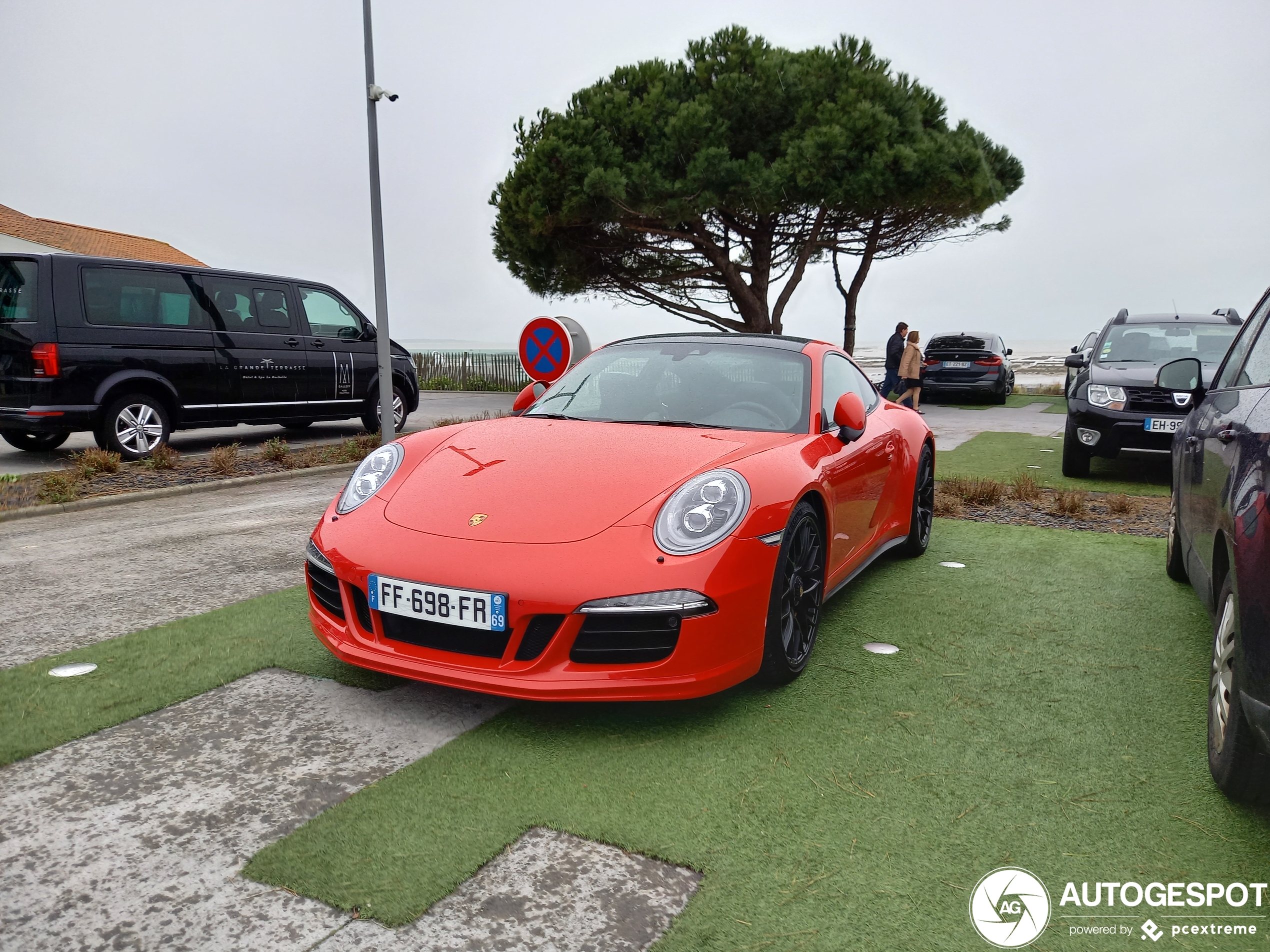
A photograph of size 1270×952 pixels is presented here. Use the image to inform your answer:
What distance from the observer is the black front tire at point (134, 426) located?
9344 millimetres

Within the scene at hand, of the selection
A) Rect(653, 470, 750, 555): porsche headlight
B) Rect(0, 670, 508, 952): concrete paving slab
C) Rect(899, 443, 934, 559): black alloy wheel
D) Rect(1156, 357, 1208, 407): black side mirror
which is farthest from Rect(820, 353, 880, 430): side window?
Rect(0, 670, 508, 952): concrete paving slab

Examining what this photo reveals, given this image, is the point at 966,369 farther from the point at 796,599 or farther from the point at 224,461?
the point at 796,599

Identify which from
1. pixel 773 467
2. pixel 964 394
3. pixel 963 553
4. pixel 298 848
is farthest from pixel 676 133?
pixel 298 848

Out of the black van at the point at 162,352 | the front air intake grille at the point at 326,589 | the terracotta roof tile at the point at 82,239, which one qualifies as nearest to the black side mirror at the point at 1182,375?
the front air intake grille at the point at 326,589

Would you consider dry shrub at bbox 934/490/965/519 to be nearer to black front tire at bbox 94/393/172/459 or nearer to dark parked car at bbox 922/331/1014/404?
black front tire at bbox 94/393/172/459

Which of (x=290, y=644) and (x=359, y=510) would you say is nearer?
(x=359, y=510)

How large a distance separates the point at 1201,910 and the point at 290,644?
3.16 m

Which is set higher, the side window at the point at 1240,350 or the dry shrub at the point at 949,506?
the side window at the point at 1240,350

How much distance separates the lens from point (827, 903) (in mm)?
2098

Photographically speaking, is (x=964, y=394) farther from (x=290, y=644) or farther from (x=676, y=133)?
(x=290, y=644)

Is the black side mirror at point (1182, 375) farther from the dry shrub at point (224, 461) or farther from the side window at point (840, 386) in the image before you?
the dry shrub at point (224, 461)

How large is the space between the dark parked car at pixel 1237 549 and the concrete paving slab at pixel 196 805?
214 centimetres

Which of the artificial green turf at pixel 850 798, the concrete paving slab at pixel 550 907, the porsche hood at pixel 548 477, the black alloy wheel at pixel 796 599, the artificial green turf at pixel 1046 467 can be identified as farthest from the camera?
the artificial green turf at pixel 1046 467

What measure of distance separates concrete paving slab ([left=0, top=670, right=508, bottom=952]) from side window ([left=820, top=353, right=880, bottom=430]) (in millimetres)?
1928
